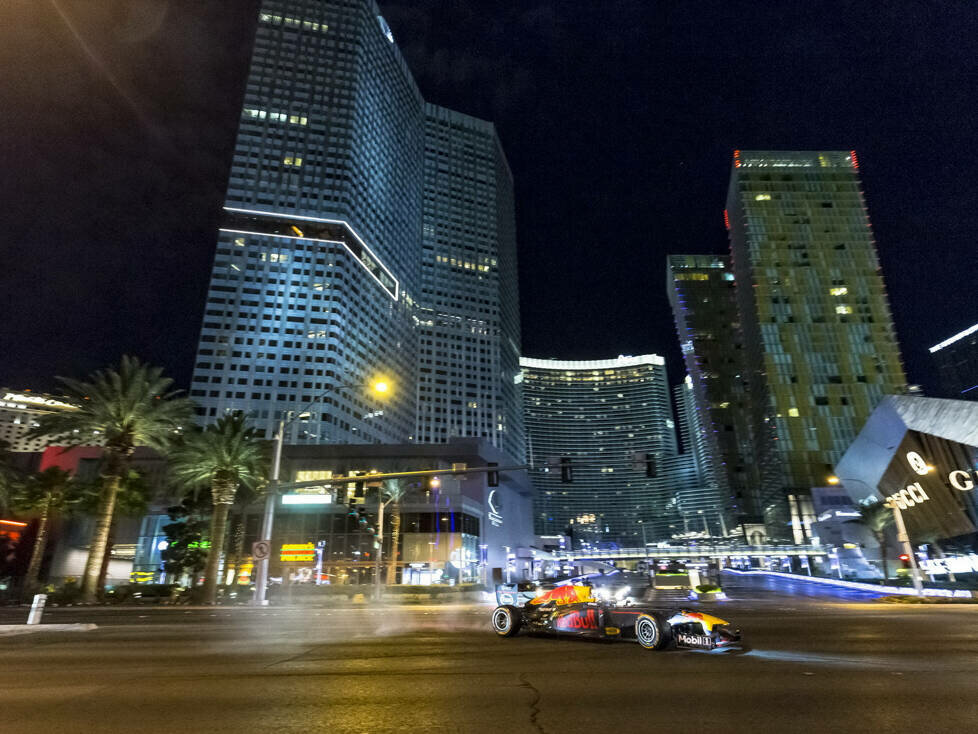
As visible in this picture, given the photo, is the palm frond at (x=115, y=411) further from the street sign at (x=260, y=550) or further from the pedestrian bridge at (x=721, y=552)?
the pedestrian bridge at (x=721, y=552)

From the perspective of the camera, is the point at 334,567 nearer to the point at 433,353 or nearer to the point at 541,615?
the point at 541,615

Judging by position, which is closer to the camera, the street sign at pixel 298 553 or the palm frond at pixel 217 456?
the palm frond at pixel 217 456

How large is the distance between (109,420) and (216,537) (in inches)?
425

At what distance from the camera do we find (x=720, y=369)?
559 ft

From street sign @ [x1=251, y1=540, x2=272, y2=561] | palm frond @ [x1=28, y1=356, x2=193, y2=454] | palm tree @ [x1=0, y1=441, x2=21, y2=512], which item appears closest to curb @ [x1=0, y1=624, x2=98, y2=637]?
street sign @ [x1=251, y1=540, x2=272, y2=561]

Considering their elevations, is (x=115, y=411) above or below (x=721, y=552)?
above

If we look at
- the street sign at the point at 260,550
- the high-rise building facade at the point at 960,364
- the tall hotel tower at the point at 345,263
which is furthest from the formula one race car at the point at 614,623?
the high-rise building facade at the point at 960,364

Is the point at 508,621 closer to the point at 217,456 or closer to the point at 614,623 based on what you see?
the point at 614,623

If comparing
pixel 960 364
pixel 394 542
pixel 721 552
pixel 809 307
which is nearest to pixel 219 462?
pixel 394 542

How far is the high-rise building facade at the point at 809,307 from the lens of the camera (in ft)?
353

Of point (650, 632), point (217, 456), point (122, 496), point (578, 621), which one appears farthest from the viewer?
point (122, 496)

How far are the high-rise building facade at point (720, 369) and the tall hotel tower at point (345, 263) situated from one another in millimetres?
65190

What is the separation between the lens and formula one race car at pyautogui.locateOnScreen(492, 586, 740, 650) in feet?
34.9

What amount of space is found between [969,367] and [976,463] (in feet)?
653
